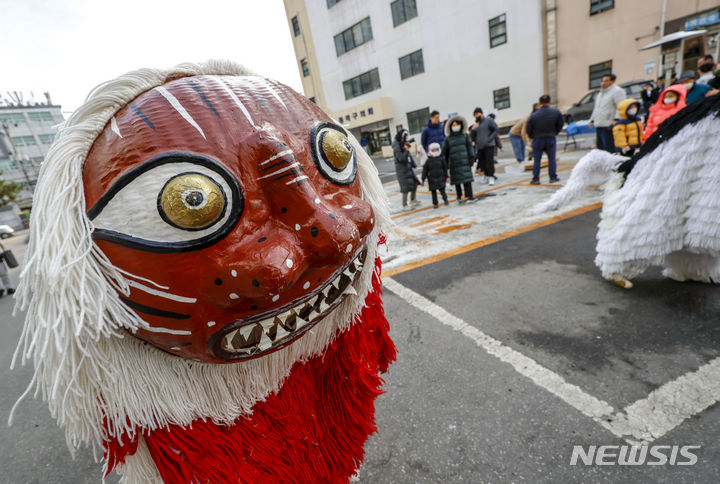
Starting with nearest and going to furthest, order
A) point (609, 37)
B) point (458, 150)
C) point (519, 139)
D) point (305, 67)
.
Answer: point (458, 150) < point (519, 139) < point (609, 37) < point (305, 67)

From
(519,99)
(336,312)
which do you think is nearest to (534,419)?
(336,312)

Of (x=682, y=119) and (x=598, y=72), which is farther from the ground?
(x=598, y=72)

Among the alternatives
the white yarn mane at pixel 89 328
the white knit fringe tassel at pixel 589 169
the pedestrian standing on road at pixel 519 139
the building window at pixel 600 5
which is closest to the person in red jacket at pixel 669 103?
the white knit fringe tassel at pixel 589 169

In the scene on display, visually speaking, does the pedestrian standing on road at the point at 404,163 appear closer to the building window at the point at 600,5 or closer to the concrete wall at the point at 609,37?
the concrete wall at the point at 609,37

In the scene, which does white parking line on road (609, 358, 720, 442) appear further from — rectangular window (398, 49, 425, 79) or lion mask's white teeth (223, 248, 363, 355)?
rectangular window (398, 49, 425, 79)

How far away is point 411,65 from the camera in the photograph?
56.4 ft

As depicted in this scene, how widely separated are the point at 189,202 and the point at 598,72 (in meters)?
17.0

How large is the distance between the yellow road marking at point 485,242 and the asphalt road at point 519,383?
54cm

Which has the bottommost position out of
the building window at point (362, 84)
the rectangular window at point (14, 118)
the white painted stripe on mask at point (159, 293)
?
the white painted stripe on mask at point (159, 293)

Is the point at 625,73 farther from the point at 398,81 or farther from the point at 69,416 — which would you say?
the point at 69,416

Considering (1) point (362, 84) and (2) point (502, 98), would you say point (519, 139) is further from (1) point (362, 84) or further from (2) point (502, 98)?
(1) point (362, 84)

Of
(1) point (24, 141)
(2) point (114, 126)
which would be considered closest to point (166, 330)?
(2) point (114, 126)

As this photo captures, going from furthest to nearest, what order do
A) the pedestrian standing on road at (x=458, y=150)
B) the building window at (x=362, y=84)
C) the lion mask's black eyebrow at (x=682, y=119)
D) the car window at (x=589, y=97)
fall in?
the building window at (x=362, y=84) < the car window at (x=589, y=97) < the pedestrian standing on road at (x=458, y=150) < the lion mask's black eyebrow at (x=682, y=119)

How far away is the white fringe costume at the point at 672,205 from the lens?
5.61ft
